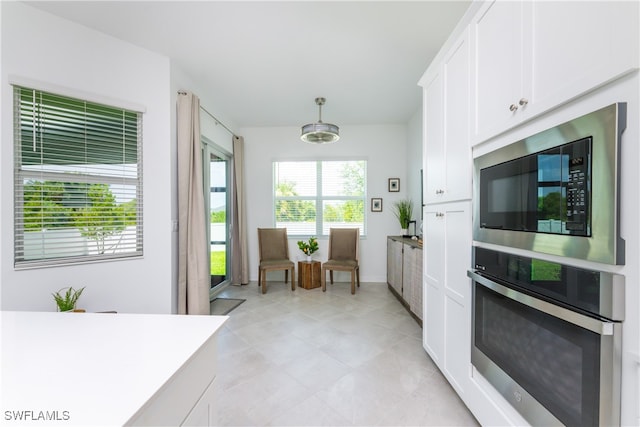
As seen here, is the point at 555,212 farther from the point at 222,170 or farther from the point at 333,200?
the point at 222,170

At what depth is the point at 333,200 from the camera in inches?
178

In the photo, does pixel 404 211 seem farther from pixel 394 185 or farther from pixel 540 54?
pixel 540 54

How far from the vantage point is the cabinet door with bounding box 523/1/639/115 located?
0.68m

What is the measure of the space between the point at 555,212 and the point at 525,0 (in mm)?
847

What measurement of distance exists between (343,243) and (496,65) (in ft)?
10.7

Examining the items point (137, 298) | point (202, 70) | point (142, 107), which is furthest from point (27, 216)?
point (202, 70)

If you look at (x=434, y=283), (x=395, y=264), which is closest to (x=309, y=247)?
(x=395, y=264)

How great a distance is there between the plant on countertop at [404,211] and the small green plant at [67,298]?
3.75 meters

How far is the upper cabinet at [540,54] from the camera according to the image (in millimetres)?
708

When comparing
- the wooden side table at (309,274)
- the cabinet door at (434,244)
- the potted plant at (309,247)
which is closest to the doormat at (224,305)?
the wooden side table at (309,274)

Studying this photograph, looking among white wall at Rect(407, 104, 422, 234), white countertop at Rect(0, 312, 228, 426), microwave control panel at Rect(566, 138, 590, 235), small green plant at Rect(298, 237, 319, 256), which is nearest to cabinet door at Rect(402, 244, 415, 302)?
white wall at Rect(407, 104, 422, 234)

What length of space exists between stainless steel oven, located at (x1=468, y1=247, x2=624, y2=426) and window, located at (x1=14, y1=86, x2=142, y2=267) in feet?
9.32

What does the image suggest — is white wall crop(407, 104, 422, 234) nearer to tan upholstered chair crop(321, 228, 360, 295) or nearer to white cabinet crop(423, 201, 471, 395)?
tan upholstered chair crop(321, 228, 360, 295)

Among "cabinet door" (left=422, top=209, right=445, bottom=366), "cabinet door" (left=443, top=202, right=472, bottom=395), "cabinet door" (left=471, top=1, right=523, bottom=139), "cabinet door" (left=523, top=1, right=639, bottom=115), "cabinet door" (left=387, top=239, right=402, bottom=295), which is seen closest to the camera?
"cabinet door" (left=523, top=1, right=639, bottom=115)
